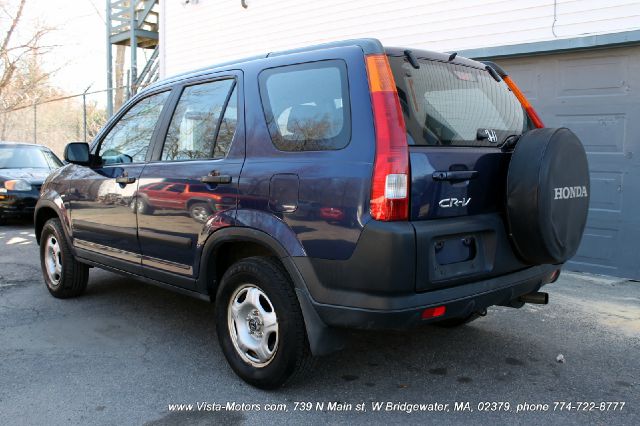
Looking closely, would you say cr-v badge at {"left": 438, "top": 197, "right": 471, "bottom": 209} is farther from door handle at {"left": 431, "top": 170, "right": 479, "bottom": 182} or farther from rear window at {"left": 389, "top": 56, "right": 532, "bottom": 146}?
rear window at {"left": 389, "top": 56, "right": 532, "bottom": 146}

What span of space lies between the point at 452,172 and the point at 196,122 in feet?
5.92

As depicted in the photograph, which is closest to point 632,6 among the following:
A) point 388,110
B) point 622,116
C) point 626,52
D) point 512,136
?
point 626,52

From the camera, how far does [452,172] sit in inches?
110

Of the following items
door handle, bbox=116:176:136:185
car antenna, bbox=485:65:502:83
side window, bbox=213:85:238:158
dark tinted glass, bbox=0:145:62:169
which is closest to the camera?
side window, bbox=213:85:238:158

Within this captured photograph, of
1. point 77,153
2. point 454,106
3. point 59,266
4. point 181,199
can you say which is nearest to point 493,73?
point 454,106

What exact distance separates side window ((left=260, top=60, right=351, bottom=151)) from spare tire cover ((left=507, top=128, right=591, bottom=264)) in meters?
0.96

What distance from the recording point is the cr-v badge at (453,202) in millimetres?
2768

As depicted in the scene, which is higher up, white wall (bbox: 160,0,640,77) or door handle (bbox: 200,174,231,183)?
white wall (bbox: 160,0,640,77)

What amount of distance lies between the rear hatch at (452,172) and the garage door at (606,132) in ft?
10.5

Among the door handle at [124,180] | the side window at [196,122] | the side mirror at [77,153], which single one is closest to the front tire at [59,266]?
the side mirror at [77,153]

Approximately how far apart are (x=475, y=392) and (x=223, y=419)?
4.73 feet

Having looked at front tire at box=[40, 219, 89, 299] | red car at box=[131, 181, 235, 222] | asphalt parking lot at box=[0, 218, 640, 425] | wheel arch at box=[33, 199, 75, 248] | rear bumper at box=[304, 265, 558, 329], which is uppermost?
red car at box=[131, 181, 235, 222]

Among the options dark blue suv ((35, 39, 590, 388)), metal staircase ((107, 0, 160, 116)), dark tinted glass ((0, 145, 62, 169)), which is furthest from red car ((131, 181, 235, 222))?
metal staircase ((107, 0, 160, 116))

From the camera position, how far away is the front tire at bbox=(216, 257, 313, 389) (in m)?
2.96
